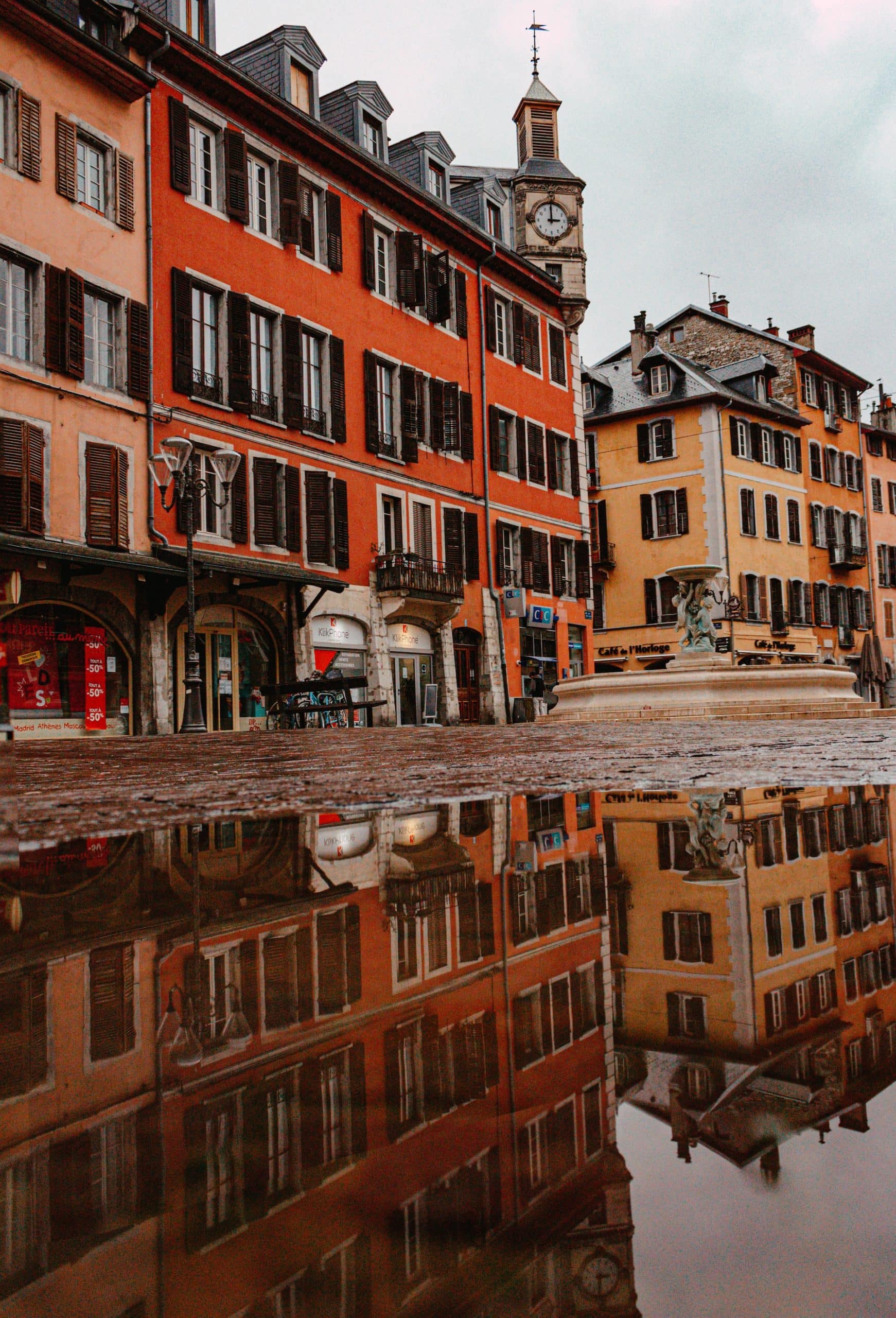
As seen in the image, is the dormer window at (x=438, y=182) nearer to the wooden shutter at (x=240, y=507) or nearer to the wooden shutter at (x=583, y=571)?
the wooden shutter at (x=583, y=571)

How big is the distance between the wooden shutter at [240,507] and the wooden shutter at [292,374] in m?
1.80

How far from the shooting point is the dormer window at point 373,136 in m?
27.1

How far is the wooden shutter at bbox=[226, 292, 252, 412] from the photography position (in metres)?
21.6

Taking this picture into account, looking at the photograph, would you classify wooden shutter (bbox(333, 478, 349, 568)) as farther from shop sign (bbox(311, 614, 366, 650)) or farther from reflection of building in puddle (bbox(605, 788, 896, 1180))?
reflection of building in puddle (bbox(605, 788, 896, 1180))

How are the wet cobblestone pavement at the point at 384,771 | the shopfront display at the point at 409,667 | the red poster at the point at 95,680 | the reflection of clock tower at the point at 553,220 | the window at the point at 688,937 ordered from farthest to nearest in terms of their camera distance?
the reflection of clock tower at the point at 553,220
the shopfront display at the point at 409,667
the red poster at the point at 95,680
the wet cobblestone pavement at the point at 384,771
the window at the point at 688,937

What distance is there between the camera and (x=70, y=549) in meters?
17.2

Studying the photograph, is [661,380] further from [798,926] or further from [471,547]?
[798,926]

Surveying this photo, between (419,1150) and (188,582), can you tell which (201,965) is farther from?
(188,582)

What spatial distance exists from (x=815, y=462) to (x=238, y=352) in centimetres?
3180

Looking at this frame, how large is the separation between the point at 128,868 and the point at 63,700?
16357 millimetres

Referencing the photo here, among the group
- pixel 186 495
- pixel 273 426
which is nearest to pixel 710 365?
pixel 273 426

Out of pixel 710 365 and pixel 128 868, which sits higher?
pixel 710 365

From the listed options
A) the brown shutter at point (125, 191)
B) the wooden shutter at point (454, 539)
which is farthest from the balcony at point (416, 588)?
the brown shutter at point (125, 191)

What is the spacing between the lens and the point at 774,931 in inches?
57.4
